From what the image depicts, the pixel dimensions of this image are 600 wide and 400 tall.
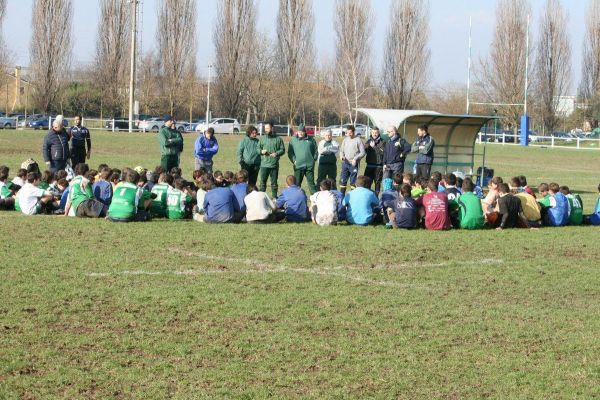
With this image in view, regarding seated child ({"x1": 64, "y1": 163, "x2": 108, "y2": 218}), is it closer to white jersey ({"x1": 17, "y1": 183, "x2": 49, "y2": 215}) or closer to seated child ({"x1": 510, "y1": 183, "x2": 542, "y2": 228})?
white jersey ({"x1": 17, "y1": 183, "x2": 49, "y2": 215})

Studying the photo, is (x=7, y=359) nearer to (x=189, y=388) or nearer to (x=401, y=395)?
(x=189, y=388)

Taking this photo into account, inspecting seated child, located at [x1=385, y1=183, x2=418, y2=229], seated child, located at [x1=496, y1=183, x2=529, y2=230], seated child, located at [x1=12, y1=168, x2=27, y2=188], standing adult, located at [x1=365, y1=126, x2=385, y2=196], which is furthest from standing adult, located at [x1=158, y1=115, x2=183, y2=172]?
seated child, located at [x1=496, y1=183, x2=529, y2=230]

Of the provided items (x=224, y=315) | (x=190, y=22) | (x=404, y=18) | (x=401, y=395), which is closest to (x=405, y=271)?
(x=224, y=315)

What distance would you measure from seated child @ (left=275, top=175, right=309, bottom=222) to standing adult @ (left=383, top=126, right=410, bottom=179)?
4726mm

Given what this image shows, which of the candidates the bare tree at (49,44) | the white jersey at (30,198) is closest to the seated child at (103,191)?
the white jersey at (30,198)

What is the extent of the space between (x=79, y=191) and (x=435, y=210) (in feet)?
19.9

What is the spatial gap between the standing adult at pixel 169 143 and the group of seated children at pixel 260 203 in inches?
130

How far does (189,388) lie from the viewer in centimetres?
720

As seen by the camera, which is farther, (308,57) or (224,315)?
(308,57)

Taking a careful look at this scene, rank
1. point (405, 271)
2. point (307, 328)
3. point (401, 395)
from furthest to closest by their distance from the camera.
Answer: point (405, 271), point (307, 328), point (401, 395)

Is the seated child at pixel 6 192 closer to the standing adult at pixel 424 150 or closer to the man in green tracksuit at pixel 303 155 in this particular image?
the man in green tracksuit at pixel 303 155

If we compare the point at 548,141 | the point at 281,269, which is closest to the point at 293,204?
the point at 281,269

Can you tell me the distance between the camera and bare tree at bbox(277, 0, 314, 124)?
253 feet

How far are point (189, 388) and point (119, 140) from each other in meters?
43.0
